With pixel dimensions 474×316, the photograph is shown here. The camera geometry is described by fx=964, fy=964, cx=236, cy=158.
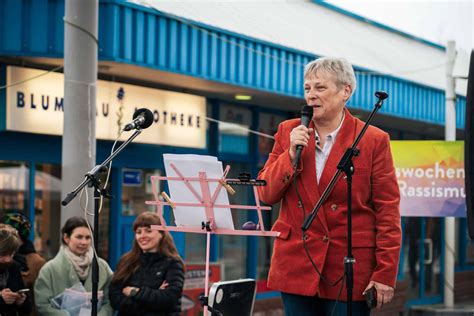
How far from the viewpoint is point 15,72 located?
8.88 meters

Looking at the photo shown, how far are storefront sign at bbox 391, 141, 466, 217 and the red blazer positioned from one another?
4.95 m

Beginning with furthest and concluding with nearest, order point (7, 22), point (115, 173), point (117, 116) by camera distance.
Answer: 1. point (115, 173)
2. point (117, 116)
3. point (7, 22)

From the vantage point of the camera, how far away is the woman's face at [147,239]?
673 centimetres

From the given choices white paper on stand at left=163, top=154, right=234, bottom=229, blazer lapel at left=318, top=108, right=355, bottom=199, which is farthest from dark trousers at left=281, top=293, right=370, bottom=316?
white paper on stand at left=163, top=154, right=234, bottom=229

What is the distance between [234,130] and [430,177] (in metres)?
3.88

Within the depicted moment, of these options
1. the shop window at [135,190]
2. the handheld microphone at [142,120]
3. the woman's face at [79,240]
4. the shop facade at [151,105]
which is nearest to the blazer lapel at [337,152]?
the handheld microphone at [142,120]

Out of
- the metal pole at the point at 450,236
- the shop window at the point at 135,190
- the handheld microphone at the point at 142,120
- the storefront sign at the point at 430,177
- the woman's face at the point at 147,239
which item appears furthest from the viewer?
the metal pole at the point at 450,236

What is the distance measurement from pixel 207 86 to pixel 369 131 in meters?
6.96

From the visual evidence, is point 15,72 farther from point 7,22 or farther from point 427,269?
point 427,269

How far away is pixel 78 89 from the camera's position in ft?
23.1

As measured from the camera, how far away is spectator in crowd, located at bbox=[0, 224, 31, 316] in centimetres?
604

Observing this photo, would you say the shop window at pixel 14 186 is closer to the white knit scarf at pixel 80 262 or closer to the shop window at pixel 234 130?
the white knit scarf at pixel 80 262

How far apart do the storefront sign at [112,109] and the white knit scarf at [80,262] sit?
117 cm

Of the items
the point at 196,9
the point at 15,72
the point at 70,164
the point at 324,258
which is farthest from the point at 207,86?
the point at 324,258
